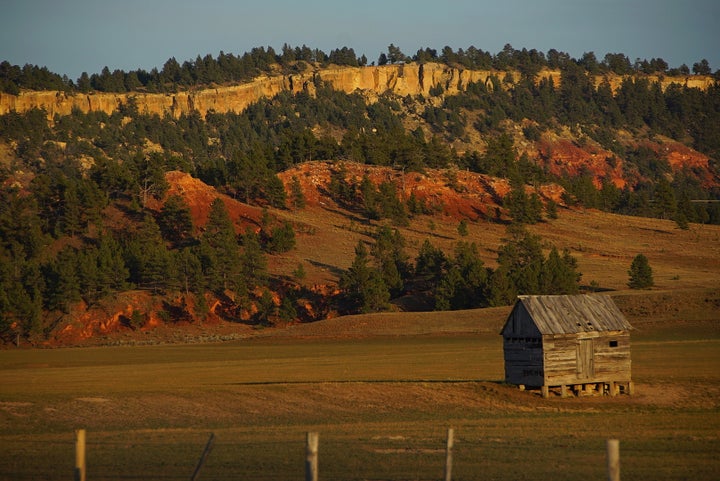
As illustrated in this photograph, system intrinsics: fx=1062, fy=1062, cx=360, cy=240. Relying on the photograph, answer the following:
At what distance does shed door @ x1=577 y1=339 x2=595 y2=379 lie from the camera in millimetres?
42719

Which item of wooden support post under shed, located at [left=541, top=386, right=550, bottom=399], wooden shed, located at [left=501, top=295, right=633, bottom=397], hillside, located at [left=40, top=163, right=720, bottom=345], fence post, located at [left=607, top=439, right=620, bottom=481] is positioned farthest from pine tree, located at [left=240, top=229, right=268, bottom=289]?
fence post, located at [left=607, top=439, right=620, bottom=481]

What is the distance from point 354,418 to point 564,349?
1095 cm

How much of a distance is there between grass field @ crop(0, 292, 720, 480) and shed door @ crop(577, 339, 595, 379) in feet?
4.14

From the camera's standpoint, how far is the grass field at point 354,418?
1007 inches

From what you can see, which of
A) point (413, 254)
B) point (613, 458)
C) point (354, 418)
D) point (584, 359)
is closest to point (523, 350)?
point (584, 359)

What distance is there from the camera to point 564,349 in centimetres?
4247

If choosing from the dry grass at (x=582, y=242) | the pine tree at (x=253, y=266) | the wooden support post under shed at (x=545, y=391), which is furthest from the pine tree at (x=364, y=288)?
the wooden support post under shed at (x=545, y=391)

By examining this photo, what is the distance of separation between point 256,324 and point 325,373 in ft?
163

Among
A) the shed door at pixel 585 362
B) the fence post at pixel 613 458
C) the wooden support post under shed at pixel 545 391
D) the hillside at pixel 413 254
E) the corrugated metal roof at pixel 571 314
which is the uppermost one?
the fence post at pixel 613 458

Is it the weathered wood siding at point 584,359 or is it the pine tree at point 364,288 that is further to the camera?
the pine tree at point 364,288

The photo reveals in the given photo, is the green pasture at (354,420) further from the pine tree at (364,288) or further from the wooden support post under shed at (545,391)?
the pine tree at (364,288)

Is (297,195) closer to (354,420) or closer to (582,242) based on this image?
(582,242)

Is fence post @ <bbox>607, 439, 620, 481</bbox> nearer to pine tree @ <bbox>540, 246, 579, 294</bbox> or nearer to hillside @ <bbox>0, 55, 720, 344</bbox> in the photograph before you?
pine tree @ <bbox>540, 246, 579, 294</bbox>

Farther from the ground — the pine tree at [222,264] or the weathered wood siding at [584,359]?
the weathered wood siding at [584,359]
